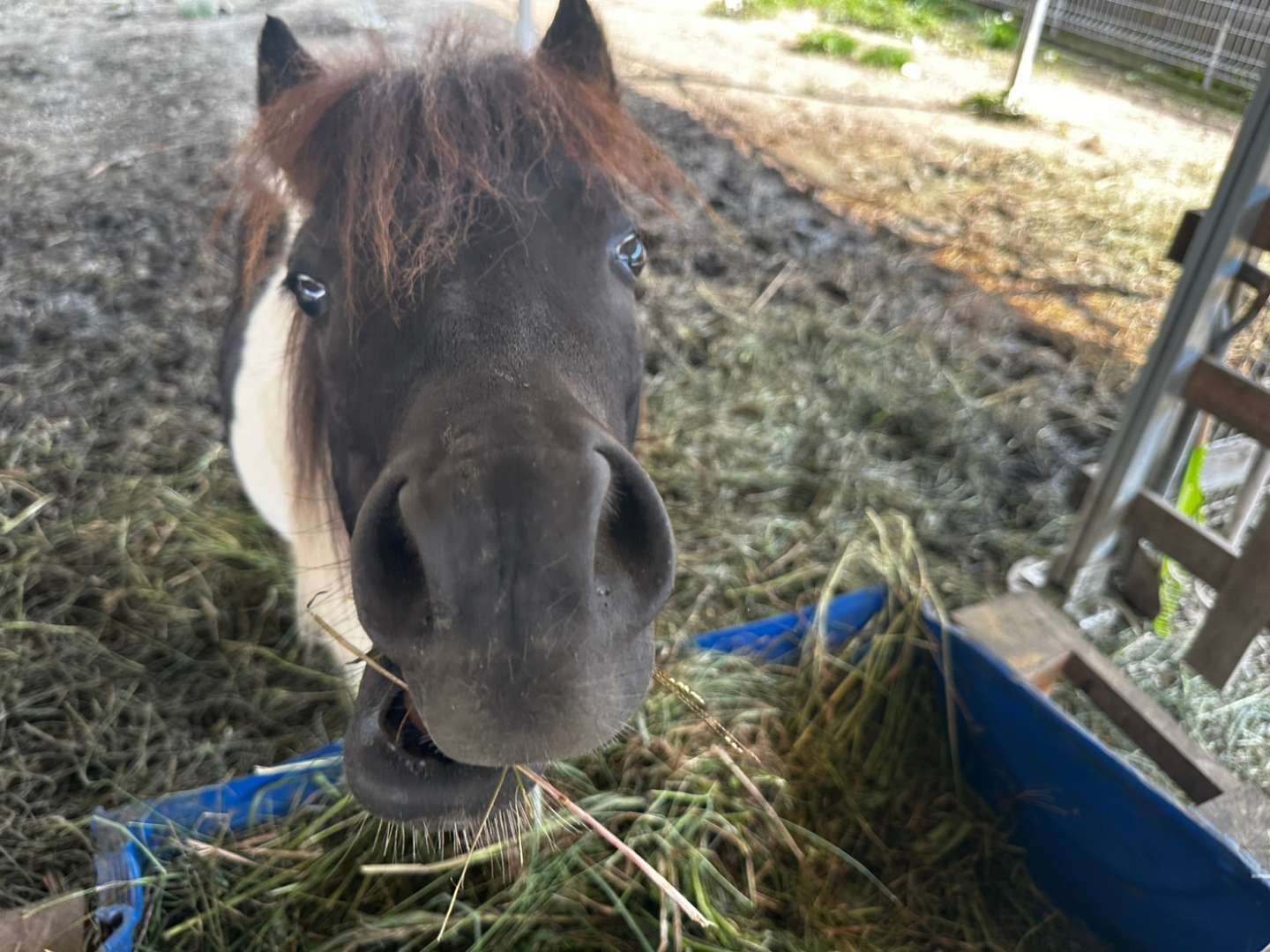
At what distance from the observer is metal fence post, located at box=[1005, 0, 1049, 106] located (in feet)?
19.5

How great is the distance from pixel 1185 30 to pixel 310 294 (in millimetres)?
8186

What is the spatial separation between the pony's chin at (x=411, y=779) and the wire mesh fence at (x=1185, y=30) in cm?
758

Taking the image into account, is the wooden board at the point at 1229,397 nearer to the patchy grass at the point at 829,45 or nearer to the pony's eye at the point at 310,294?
the pony's eye at the point at 310,294

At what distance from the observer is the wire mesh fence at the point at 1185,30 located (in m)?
6.29

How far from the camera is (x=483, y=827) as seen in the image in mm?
1171

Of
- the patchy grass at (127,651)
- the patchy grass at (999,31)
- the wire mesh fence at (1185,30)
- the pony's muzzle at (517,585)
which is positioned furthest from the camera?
the patchy grass at (999,31)

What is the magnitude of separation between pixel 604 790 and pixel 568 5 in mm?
1520

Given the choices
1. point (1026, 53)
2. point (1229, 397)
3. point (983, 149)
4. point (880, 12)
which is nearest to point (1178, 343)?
point (1229, 397)

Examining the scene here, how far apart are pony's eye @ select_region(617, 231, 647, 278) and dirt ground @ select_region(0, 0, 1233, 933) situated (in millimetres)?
273

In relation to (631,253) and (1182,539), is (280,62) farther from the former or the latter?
(1182,539)

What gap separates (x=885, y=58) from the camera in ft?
23.2

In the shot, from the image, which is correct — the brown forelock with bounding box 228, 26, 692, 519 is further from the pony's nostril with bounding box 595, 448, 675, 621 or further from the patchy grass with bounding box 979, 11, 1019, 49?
the patchy grass with bounding box 979, 11, 1019, 49

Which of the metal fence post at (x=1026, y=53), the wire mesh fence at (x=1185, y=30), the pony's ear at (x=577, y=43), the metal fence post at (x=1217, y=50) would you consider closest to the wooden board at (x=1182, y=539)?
the pony's ear at (x=577, y=43)

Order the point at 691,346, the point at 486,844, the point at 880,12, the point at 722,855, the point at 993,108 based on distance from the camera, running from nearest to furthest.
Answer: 1. the point at 486,844
2. the point at 722,855
3. the point at 691,346
4. the point at 993,108
5. the point at 880,12
